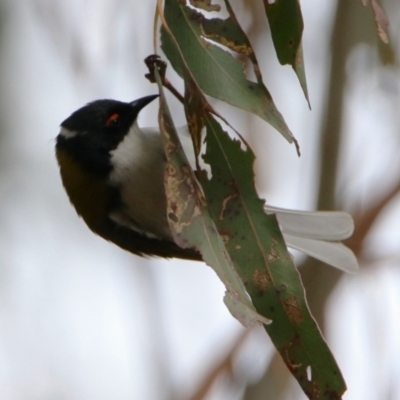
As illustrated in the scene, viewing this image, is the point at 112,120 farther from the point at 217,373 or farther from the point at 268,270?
the point at 217,373

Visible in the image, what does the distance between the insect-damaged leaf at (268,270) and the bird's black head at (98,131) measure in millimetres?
979

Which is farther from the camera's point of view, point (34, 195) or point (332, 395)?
point (34, 195)

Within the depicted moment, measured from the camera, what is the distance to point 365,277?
3.82m

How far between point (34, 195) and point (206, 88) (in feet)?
13.2

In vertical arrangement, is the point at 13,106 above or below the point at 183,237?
below

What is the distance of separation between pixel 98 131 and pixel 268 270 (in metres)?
1.13

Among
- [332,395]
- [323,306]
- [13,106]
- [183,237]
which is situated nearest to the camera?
[183,237]

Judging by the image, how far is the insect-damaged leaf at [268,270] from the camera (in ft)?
4.96

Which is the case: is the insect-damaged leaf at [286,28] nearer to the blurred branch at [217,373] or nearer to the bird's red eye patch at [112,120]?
the bird's red eye patch at [112,120]

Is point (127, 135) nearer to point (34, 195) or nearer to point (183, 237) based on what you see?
point (183, 237)

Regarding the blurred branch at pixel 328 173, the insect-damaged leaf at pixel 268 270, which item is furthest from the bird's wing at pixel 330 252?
the insect-damaged leaf at pixel 268 270

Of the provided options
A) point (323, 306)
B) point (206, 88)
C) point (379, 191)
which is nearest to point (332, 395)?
point (206, 88)

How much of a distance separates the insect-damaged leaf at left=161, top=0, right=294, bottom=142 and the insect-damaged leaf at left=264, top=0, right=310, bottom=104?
0.27 ft

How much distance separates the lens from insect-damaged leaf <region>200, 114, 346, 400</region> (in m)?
1.51
